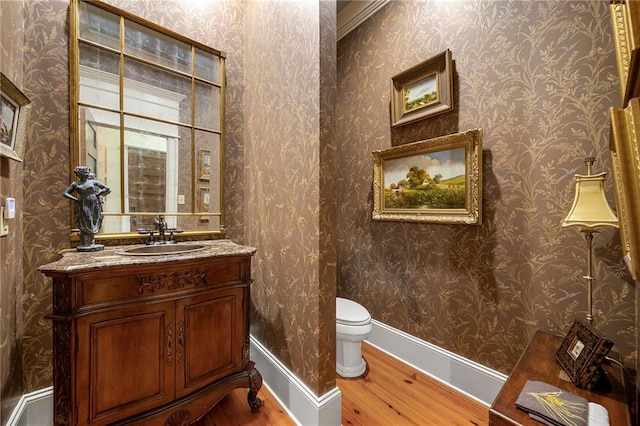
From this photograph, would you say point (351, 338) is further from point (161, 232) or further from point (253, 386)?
point (161, 232)

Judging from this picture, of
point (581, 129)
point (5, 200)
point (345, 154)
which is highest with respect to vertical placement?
point (345, 154)

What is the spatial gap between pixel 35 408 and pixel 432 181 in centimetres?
263

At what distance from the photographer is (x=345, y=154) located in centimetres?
259

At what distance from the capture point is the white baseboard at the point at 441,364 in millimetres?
1607

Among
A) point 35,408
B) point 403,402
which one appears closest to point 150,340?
point 35,408

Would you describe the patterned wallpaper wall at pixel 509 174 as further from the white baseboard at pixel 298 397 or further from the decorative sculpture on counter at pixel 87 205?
the decorative sculpture on counter at pixel 87 205

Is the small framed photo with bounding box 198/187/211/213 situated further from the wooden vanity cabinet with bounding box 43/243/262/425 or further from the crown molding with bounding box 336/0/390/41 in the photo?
the crown molding with bounding box 336/0/390/41

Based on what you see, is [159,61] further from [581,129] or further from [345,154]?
[581,129]

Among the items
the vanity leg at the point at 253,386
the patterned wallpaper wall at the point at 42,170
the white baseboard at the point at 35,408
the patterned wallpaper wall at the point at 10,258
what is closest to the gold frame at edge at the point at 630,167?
the vanity leg at the point at 253,386

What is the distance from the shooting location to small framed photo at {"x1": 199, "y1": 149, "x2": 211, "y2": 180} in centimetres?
189

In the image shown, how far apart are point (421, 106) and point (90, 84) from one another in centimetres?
209

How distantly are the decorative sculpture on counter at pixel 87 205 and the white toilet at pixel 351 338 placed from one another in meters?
1.55

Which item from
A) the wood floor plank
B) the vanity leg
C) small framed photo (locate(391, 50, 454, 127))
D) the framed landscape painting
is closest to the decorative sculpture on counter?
the vanity leg

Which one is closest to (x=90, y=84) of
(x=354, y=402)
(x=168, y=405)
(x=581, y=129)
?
(x=168, y=405)
